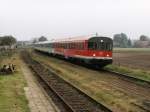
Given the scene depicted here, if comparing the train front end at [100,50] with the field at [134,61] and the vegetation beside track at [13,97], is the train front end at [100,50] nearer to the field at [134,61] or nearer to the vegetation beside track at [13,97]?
the field at [134,61]

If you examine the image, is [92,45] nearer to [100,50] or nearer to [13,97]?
[100,50]

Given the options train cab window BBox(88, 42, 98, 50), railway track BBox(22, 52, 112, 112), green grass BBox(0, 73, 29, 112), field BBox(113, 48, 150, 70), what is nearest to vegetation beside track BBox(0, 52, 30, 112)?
green grass BBox(0, 73, 29, 112)

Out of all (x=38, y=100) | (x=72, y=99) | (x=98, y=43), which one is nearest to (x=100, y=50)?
(x=98, y=43)

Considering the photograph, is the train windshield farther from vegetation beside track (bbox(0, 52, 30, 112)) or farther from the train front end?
vegetation beside track (bbox(0, 52, 30, 112))

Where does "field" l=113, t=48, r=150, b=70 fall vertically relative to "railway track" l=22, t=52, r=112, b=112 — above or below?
below

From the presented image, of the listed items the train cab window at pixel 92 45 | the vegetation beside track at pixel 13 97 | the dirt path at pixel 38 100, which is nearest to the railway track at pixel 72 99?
the dirt path at pixel 38 100

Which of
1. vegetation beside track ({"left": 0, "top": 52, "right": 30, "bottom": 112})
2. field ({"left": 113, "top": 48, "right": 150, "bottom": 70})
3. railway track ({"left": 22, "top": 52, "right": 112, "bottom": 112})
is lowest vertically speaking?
field ({"left": 113, "top": 48, "right": 150, "bottom": 70})

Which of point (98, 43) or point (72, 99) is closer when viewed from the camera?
point (72, 99)

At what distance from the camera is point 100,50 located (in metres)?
33.9

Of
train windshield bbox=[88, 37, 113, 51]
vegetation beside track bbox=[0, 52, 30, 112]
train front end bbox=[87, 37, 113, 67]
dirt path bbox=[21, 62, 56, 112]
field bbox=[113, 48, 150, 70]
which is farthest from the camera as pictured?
field bbox=[113, 48, 150, 70]

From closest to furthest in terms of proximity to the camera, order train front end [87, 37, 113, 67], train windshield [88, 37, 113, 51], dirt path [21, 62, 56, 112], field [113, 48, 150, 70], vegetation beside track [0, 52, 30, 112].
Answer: vegetation beside track [0, 52, 30, 112]
dirt path [21, 62, 56, 112]
train front end [87, 37, 113, 67]
train windshield [88, 37, 113, 51]
field [113, 48, 150, 70]

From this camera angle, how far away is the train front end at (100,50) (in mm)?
33562

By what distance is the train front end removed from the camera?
110 ft

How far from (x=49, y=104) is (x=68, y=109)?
1.43 m
